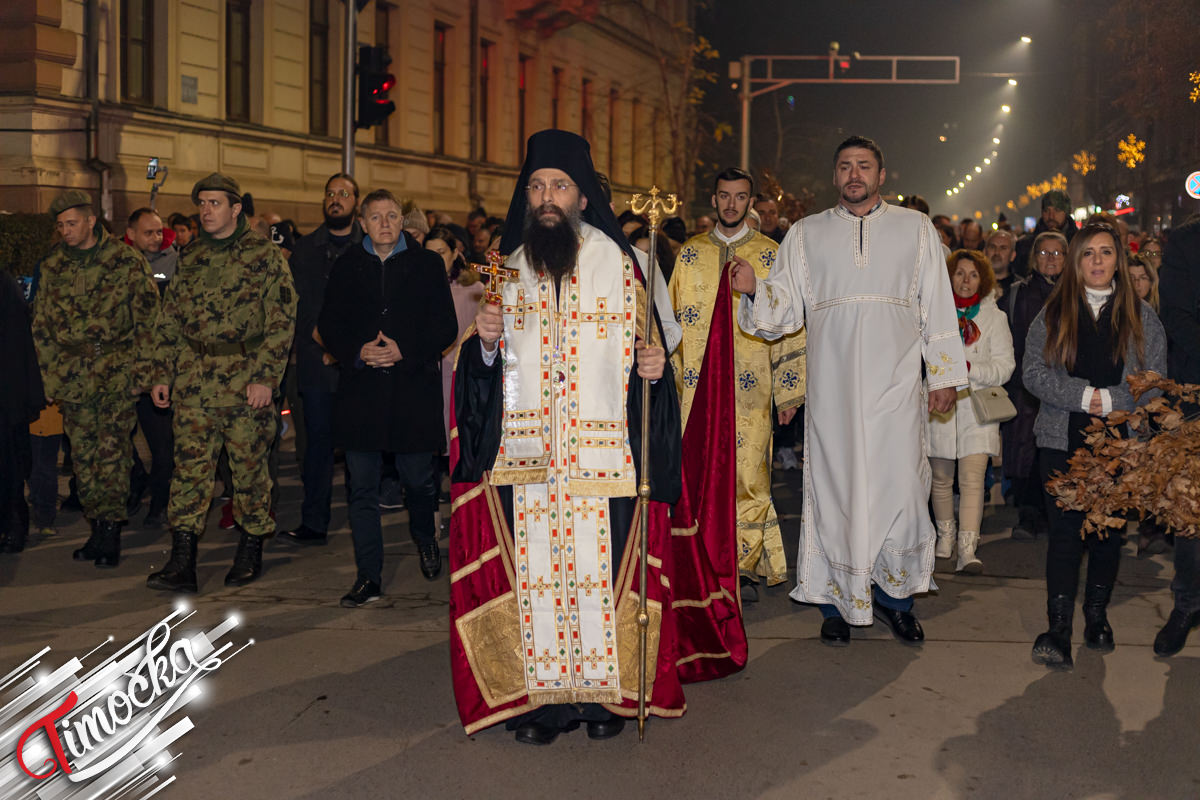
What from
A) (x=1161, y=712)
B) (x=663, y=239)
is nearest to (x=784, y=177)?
(x=663, y=239)

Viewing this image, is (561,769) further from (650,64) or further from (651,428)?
(650,64)

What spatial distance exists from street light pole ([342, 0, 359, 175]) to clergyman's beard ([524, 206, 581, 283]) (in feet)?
32.4

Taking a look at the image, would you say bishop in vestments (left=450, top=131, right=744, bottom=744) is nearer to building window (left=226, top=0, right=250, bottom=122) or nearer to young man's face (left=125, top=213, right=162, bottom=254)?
young man's face (left=125, top=213, right=162, bottom=254)

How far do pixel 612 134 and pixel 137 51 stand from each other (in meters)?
20.3

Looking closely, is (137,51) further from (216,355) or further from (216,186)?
(216,355)

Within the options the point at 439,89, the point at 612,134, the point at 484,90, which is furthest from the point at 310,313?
the point at 612,134

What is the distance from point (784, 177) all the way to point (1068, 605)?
133ft

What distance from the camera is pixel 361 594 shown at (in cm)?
717

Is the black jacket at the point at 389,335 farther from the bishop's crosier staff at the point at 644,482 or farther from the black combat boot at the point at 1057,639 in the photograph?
the black combat boot at the point at 1057,639

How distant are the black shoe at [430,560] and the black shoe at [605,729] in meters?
2.64

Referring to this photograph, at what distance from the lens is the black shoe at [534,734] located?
5203 mm

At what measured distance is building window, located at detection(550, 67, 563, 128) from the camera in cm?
3244

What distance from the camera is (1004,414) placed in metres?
8.01

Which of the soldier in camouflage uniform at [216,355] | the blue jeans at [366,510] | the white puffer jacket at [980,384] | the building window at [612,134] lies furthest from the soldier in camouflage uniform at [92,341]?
the building window at [612,134]
